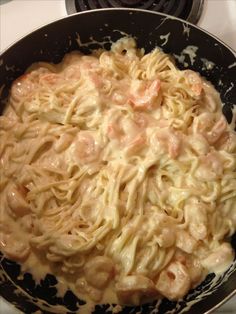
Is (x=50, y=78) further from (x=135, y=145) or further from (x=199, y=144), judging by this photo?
(x=199, y=144)

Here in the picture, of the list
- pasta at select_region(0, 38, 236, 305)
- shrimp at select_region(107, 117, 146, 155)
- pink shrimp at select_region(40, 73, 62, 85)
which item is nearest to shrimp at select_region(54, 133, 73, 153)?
pasta at select_region(0, 38, 236, 305)

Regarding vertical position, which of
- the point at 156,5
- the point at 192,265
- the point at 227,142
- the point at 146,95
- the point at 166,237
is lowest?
the point at 192,265

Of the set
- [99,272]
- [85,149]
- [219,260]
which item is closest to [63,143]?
[85,149]

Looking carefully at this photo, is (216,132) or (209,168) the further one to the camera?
(216,132)

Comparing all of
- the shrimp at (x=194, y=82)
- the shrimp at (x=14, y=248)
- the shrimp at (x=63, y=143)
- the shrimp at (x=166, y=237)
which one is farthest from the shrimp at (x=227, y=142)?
the shrimp at (x=14, y=248)

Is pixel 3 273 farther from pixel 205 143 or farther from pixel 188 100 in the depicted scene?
pixel 188 100

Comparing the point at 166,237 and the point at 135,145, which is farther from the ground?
the point at 135,145

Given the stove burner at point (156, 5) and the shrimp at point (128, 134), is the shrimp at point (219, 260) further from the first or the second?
the stove burner at point (156, 5)
